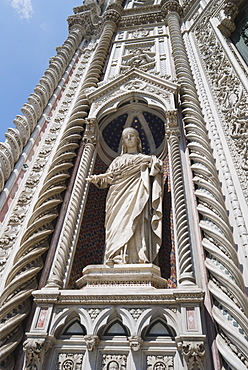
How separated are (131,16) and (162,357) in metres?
9.17

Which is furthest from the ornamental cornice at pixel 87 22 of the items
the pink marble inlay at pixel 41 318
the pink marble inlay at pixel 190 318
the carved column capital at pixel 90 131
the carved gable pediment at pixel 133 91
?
the pink marble inlay at pixel 190 318

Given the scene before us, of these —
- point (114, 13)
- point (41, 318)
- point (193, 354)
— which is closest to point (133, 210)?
point (41, 318)

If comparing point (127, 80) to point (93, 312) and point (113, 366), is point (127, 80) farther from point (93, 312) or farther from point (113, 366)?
point (113, 366)

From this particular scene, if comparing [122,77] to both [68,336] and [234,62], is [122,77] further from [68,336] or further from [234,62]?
[68,336]

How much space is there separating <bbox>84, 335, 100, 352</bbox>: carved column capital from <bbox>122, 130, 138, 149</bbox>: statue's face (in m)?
3.10

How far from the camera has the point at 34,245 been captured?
375 cm

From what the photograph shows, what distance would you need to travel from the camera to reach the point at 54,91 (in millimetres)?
6875

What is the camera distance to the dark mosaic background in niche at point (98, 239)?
4035mm

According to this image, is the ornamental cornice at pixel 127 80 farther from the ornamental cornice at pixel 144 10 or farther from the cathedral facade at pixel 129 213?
the ornamental cornice at pixel 144 10

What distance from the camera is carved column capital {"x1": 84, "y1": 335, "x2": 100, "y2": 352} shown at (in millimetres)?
2863

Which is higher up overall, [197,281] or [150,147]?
[150,147]

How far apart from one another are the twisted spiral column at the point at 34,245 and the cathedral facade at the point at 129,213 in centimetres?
2

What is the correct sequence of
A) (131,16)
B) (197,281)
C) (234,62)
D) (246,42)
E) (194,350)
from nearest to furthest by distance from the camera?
1. (194,350)
2. (197,281)
3. (234,62)
4. (246,42)
5. (131,16)

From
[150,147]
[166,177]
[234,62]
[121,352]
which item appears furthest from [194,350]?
[234,62]
